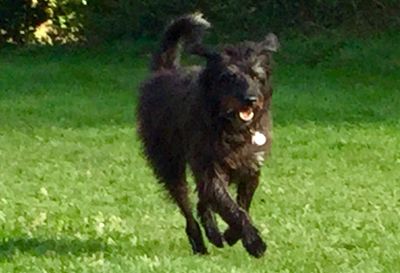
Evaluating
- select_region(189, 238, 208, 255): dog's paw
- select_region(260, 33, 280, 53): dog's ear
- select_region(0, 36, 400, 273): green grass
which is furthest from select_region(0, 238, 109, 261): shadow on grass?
select_region(260, 33, 280, 53): dog's ear

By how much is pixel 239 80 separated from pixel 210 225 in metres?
1.10

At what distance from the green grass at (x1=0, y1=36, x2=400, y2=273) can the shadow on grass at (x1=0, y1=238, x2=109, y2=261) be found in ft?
0.05

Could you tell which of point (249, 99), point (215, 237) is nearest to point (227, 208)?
point (215, 237)

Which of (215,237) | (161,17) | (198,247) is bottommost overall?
(161,17)

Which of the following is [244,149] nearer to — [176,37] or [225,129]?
[225,129]

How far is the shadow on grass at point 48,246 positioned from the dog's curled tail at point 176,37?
5.16 feet

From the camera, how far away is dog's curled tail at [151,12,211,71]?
9.58m

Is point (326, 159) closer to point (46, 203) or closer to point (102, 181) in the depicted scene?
point (102, 181)

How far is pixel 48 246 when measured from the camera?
28.9 ft

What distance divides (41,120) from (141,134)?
7.14m

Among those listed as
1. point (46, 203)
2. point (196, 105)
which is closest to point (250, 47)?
point (196, 105)

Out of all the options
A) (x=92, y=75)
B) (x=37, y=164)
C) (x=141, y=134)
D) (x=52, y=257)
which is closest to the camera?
(x=52, y=257)

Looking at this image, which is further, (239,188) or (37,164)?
(37,164)

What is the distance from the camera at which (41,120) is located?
16.5m
